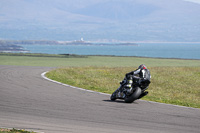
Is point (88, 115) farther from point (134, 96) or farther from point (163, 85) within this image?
point (163, 85)

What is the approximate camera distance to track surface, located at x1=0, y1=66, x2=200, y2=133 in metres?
9.94

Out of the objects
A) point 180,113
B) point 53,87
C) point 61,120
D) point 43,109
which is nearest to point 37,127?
point 61,120

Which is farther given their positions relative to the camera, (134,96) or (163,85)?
(163,85)

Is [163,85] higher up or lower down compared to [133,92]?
lower down

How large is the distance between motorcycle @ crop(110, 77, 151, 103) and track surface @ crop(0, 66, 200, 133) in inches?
9.5

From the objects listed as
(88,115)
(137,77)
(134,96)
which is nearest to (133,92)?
(134,96)

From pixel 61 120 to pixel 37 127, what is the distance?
46.0 inches

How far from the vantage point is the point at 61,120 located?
1083 cm

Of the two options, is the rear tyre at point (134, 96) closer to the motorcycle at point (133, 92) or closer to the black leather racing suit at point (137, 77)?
the motorcycle at point (133, 92)

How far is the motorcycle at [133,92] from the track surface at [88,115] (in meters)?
0.24

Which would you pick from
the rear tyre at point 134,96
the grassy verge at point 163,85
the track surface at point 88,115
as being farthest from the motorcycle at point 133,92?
the grassy verge at point 163,85

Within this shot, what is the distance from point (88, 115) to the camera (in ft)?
38.3

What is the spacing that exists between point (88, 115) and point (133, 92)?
3.24 metres

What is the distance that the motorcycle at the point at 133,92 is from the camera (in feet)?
46.5
